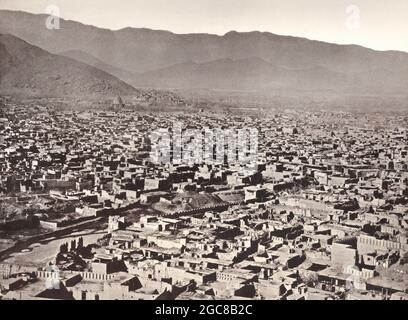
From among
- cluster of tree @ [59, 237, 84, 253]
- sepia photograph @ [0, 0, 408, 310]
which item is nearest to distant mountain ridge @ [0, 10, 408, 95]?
sepia photograph @ [0, 0, 408, 310]

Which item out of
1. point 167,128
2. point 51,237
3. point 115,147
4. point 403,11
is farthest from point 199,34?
point 51,237

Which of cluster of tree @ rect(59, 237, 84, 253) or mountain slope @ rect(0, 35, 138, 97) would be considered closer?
cluster of tree @ rect(59, 237, 84, 253)

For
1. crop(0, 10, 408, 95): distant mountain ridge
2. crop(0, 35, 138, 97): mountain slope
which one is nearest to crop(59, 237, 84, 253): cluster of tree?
crop(0, 35, 138, 97): mountain slope

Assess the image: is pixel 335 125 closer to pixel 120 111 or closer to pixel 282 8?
pixel 282 8

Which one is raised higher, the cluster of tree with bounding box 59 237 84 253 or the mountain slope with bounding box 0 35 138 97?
the mountain slope with bounding box 0 35 138 97

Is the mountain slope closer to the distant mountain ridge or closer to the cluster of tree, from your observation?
the distant mountain ridge

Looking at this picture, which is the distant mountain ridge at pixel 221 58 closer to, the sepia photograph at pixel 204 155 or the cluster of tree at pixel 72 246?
the sepia photograph at pixel 204 155

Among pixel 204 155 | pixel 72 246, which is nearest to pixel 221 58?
pixel 204 155
